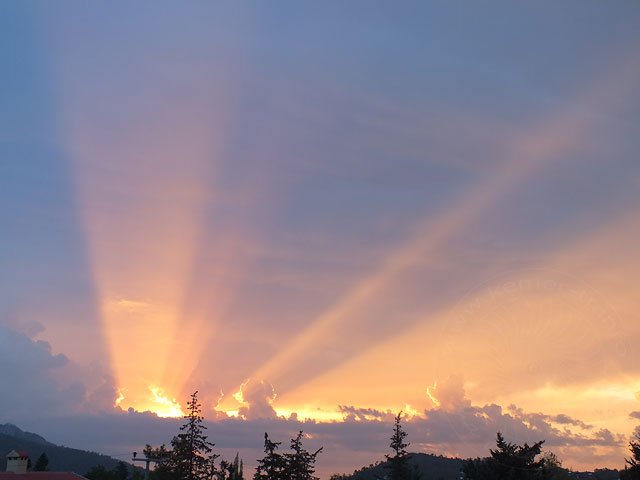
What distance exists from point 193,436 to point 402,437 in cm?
2829

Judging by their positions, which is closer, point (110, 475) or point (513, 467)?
point (513, 467)

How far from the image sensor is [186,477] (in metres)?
69.6

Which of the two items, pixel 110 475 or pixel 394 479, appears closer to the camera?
pixel 394 479

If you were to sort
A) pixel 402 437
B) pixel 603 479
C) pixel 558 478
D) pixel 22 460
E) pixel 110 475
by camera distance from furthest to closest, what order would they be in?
pixel 603 479, pixel 110 475, pixel 558 478, pixel 22 460, pixel 402 437

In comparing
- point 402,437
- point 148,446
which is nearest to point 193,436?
point 402,437

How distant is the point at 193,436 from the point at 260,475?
9.19 metres

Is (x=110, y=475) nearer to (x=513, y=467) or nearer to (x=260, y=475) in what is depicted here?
(x=260, y=475)

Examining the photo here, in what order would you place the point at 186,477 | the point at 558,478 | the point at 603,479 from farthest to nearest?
the point at 603,479 → the point at 558,478 → the point at 186,477

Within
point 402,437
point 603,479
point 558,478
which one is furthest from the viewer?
point 603,479

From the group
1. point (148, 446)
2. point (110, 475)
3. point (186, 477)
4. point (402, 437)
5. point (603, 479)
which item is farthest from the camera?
point (603, 479)

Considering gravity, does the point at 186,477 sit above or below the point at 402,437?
below

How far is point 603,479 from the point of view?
195m

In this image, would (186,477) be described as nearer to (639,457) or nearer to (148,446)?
(639,457)

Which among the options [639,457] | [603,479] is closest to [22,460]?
[639,457]
